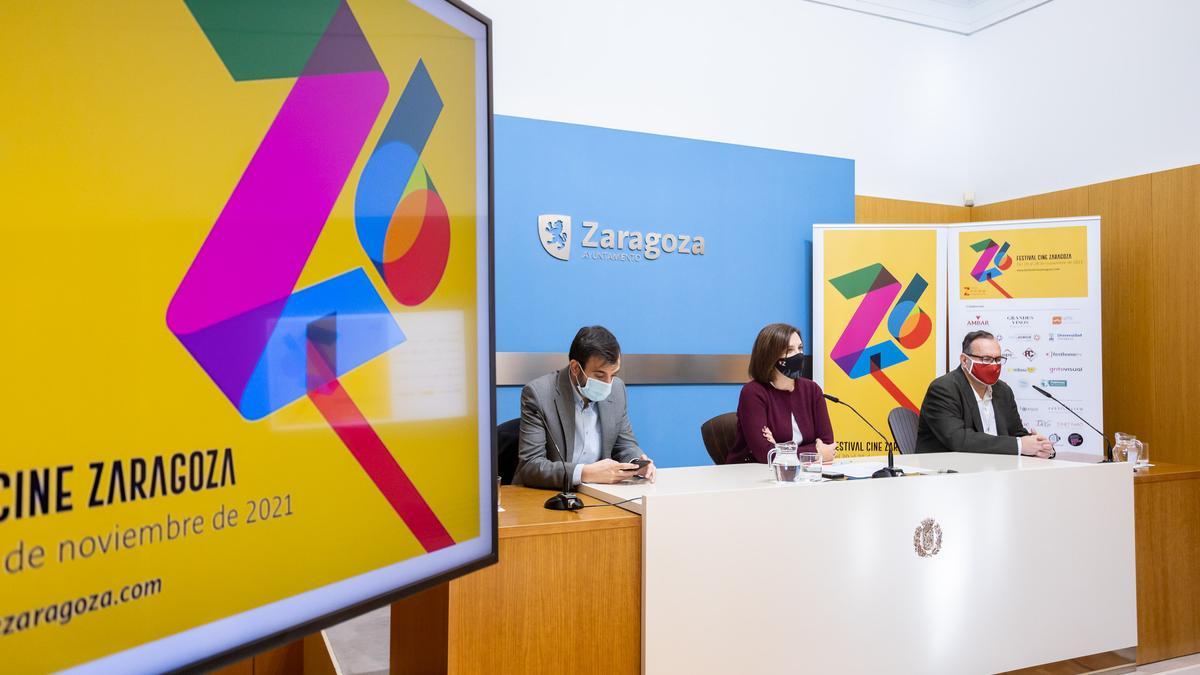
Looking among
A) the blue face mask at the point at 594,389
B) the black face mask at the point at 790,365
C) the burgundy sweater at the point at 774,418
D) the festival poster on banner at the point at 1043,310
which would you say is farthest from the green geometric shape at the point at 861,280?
the blue face mask at the point at 594,389

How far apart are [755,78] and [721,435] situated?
2.97 meters

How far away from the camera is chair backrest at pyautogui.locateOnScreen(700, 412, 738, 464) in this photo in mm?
3488

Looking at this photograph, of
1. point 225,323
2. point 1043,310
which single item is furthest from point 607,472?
point 1043,310

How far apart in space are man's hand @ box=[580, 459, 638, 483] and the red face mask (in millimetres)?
2114

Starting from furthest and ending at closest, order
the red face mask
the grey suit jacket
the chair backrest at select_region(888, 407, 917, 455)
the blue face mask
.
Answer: the chair backrest at select_region(888, 407, 917, 455) → the red face mask → the blue face mask → the grey suit jacket

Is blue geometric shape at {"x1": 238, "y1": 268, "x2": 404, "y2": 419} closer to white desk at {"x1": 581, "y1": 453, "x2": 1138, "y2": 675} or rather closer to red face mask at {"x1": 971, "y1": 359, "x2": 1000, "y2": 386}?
white desk at {"x1": 581, "y1": 453, "x2": 1138, "y2": 675}

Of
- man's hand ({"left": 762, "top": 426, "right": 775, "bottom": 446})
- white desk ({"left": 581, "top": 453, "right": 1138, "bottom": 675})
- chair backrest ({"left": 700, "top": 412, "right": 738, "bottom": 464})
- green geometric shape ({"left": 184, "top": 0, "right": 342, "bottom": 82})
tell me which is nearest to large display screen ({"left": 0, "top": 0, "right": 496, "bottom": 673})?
green geometric shape ({"left": 184, "top": 0, "right": 342, "bottom": 82})

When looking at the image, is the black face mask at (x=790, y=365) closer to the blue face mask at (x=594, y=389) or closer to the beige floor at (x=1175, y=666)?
the blue face mask at (x=594, y=389)

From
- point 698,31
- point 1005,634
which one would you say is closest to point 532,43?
point 698,31

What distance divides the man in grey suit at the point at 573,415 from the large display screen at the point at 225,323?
1528mm

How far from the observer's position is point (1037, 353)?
477cm

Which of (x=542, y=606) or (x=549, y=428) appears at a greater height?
(x=549, y=428)

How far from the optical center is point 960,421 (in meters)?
3.61

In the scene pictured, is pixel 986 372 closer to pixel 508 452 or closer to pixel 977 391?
pixel 977 391
